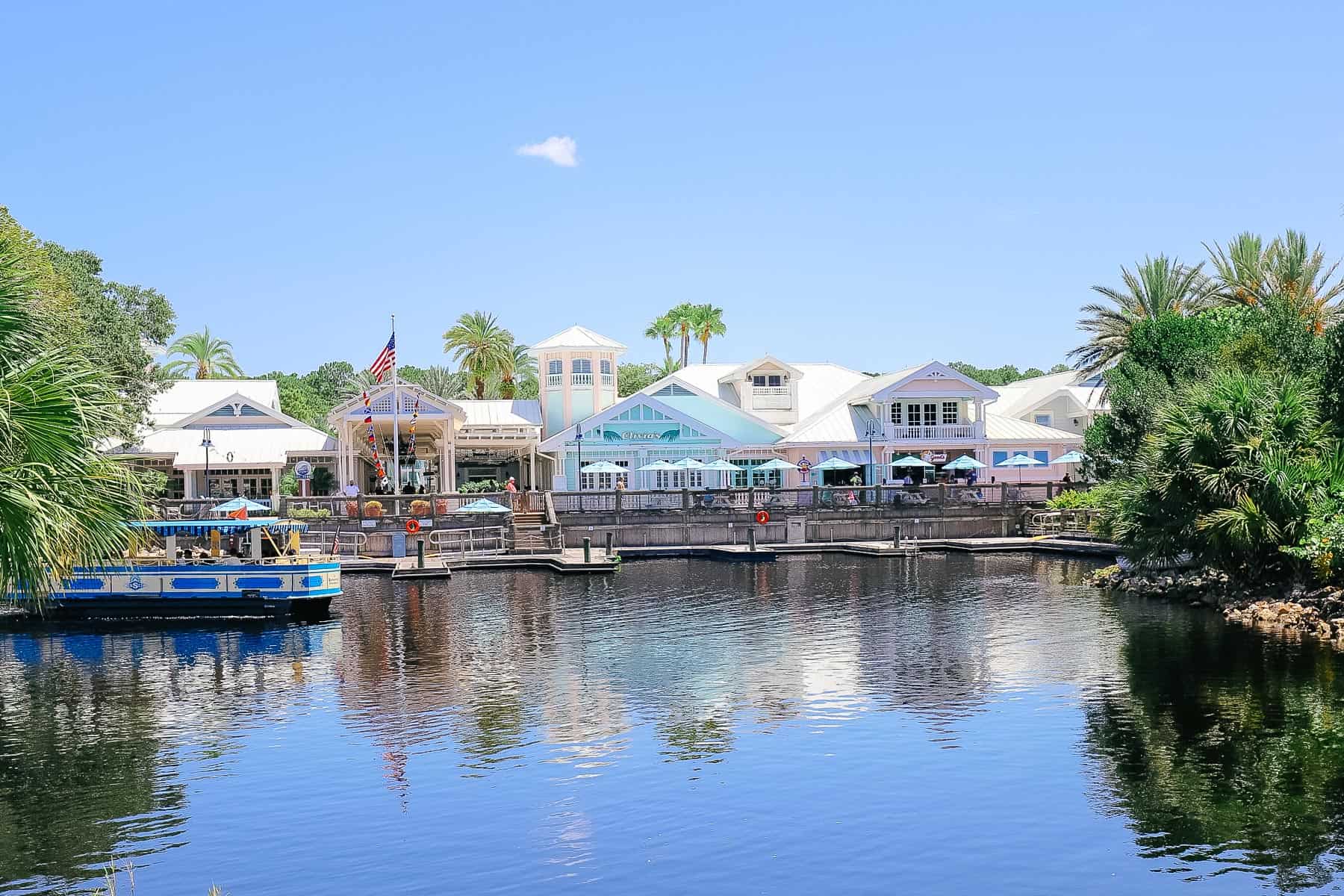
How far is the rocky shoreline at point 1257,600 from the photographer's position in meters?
32.2

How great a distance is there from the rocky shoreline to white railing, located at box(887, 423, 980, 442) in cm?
3010

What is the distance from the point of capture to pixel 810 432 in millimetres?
72562

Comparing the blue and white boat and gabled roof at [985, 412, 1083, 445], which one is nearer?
the blue and white boat

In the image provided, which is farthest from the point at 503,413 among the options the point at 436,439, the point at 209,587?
the point at 209,587

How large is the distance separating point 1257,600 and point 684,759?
72.5ft

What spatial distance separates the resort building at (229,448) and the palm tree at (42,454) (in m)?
51.9

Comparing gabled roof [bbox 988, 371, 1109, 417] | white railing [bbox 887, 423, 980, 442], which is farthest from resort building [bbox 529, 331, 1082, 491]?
gabled roof [bbox 988, 371, 1109, 417]

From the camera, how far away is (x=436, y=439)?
78.2m

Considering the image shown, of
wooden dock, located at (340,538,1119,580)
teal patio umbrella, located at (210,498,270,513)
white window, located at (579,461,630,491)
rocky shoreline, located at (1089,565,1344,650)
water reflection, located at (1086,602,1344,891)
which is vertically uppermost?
white window, located at (579,461,630,491)

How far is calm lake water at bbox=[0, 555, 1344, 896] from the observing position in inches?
623

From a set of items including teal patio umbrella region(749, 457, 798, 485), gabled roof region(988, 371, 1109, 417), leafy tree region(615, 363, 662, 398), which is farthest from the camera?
leafy tree region(615, 363, 662, 398)

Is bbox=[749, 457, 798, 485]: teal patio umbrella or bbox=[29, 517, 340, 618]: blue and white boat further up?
bbox=[749, 457, 798, 485]: teal patio umbrella

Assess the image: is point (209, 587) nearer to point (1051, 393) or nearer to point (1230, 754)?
point (1230, 754)

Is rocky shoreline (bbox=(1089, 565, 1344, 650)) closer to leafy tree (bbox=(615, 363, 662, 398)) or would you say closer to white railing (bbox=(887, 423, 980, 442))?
white railing (bbox=(887, 423, 980, 442))
